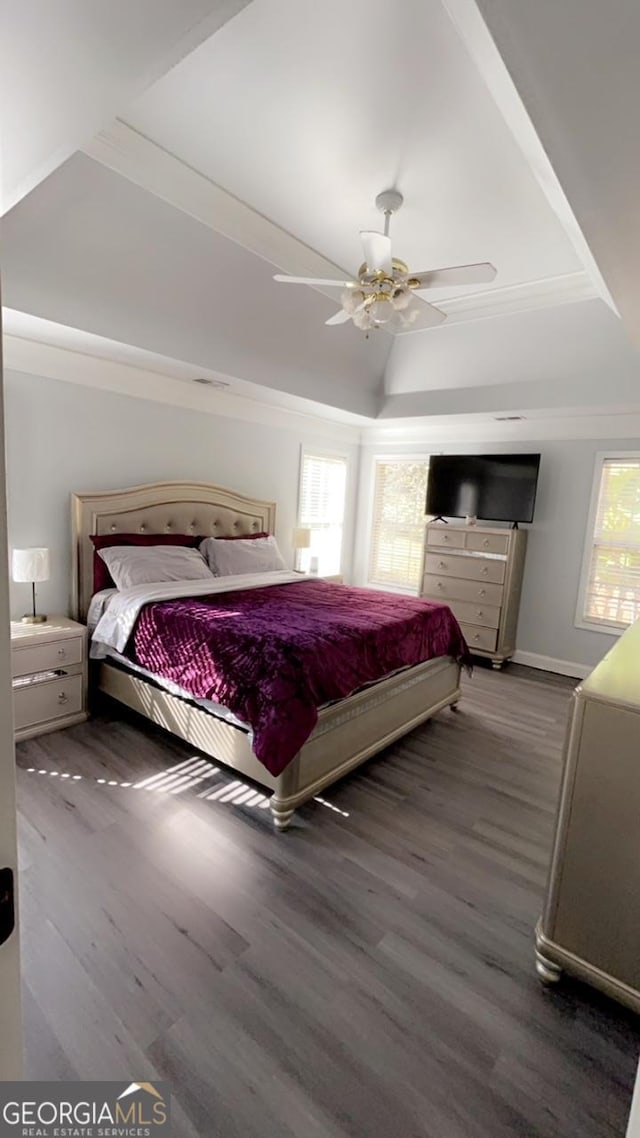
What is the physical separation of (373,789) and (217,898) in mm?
1017

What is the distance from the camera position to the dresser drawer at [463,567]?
4707 millimetres

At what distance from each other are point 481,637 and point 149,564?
305 centimetres

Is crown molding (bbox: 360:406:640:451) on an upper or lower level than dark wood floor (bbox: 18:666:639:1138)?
upper

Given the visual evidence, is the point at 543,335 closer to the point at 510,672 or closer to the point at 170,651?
the point at 510,672

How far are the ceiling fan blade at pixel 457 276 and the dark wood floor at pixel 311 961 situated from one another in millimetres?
2501

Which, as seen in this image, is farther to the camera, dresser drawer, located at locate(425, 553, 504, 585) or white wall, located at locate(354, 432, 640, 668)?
dresser drawer, located at locate(425, 553, 504, 585)

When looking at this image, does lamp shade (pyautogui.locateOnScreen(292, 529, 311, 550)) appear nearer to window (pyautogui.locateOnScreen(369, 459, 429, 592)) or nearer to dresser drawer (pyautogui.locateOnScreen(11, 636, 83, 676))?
window (pyautogui.locateOnScreen(369, 459, 429, 592))

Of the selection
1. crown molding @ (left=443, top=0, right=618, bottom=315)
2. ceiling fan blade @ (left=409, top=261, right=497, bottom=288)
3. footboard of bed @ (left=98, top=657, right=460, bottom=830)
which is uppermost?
crown molding @ (left=443, top=0, right=618, bottom=315)

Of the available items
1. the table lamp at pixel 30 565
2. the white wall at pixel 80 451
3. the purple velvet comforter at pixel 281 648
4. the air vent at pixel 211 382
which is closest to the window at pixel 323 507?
the white wall at pixel 80 451

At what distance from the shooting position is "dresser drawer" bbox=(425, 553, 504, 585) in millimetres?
4707

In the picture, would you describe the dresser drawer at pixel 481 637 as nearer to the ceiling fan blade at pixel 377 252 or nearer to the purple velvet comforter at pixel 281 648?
the purple velvet comforter at pixel 281 648

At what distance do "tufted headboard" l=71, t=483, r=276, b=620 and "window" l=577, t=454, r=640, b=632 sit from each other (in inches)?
115

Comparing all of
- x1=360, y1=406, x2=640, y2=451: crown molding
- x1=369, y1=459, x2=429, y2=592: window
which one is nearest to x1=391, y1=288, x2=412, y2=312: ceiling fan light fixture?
x1=360, y1=406, x2=640, y2=451: crown molding

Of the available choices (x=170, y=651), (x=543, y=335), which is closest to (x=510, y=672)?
(x=543, y=335)
